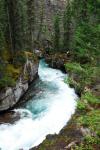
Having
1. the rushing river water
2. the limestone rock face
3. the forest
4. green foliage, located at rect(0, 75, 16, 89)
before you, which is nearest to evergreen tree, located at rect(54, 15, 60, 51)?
the forest

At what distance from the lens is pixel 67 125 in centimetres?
3028

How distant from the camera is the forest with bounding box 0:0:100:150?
972 inches

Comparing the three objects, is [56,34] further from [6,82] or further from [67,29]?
[6,82]

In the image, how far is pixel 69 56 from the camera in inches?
2183

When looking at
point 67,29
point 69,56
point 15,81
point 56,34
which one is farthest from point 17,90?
point 56,34

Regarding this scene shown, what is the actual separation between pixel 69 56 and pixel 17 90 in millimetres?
20515

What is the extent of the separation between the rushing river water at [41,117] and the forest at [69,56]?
1080mm

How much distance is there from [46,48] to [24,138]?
3470cm

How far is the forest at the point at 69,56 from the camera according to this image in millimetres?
24692

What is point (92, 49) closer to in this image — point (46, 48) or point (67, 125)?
point (67, 125)

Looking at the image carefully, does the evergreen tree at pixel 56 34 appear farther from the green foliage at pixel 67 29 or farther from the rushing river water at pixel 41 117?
the rushing river water at pixel 41 117

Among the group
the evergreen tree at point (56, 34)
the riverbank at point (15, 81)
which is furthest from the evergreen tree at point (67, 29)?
the riverbank at point (15, 81)

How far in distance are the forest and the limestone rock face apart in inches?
21.7

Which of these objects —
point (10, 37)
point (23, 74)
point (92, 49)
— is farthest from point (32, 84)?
point (92, 49)
